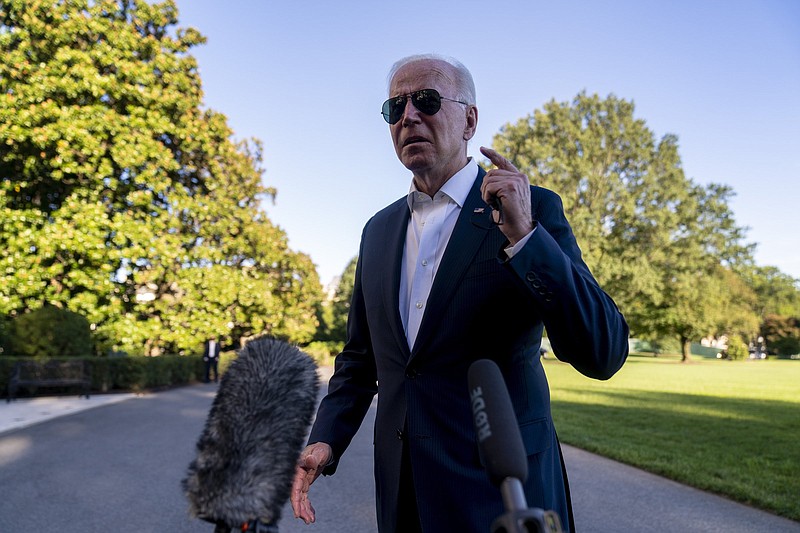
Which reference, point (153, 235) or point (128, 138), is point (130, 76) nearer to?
point (128, 138)

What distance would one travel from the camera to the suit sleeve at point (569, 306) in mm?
1388

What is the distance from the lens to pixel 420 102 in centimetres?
199

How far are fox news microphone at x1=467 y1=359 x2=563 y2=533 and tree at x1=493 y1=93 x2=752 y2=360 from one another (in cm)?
3717

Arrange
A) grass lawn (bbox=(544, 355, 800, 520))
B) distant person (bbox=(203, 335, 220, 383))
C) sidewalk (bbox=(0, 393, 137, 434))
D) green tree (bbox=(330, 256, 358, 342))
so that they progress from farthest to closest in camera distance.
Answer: green tree (bbox=(330, 256, 358, 342)), distant person (bbox=(203, 335, 220, 383)), sidewalk (bbox=(0, 393, 137, 434)), grass lawn (bbox=(544, 355, 800, 520))

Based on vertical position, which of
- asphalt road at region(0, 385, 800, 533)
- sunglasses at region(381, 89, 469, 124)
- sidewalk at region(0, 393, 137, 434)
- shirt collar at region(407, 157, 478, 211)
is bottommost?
asphalt road at region(0, 385, 800, 533)

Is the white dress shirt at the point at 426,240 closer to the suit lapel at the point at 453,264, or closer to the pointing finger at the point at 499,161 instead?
the suit lapel at the point at 453,264

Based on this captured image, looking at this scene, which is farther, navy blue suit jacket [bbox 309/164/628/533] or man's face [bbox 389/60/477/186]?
man's face [bbox 389/60/477/186]

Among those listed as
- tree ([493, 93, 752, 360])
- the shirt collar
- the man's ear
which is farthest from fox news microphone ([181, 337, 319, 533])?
tree ([493, 93, 752, 360])

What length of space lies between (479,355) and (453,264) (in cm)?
27

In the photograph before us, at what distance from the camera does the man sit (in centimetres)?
142

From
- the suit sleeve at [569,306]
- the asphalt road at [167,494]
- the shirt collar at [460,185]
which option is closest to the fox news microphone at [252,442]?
the suit sleeve at [569,306]

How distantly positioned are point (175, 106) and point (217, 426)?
66.3 ft

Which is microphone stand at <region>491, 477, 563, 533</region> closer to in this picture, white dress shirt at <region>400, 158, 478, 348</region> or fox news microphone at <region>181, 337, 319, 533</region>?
fox news microphone at <region>181, 337, 319, 533</region>

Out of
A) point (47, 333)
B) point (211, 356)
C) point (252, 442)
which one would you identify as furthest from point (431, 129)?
point (211, 356)
